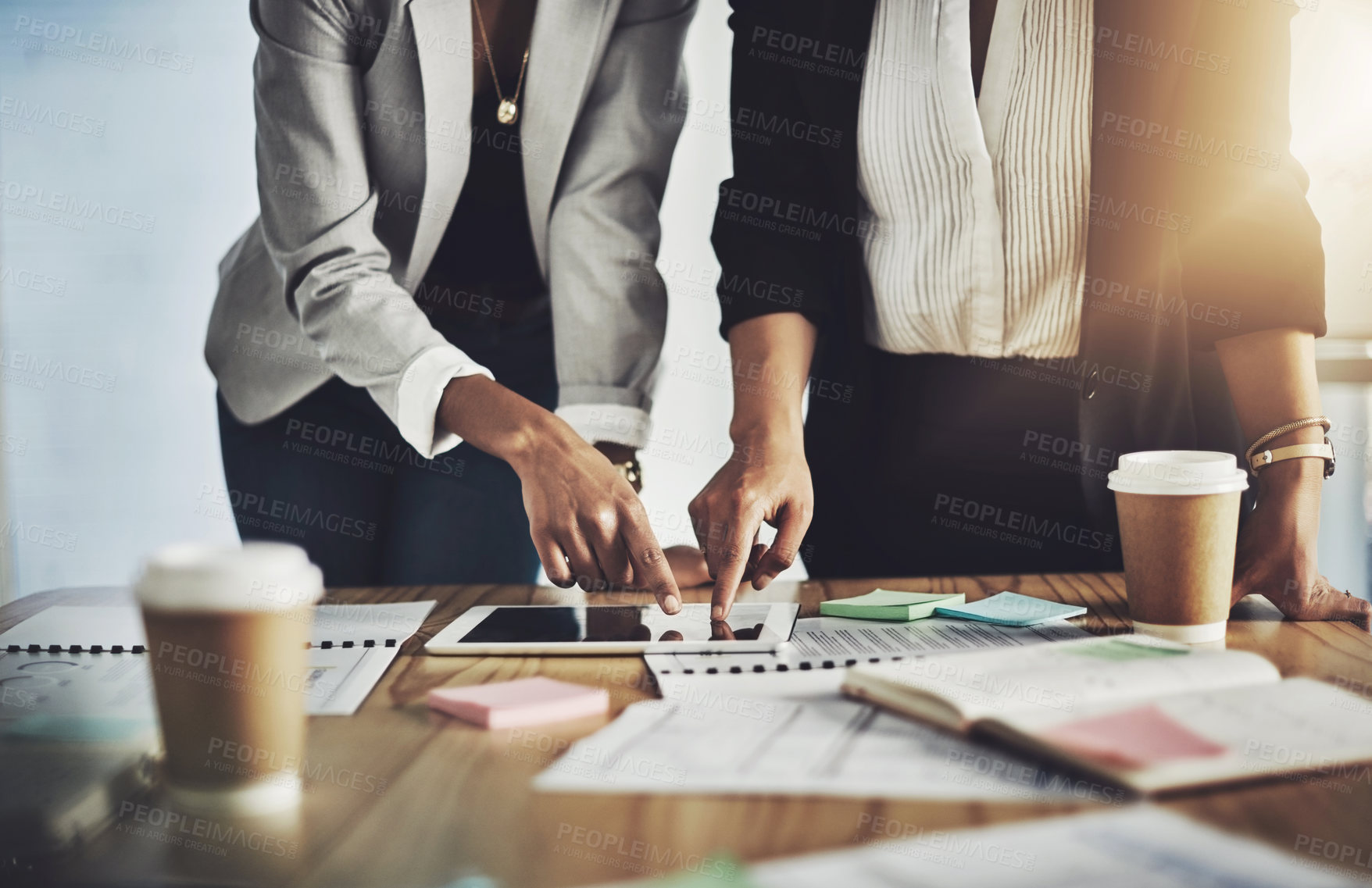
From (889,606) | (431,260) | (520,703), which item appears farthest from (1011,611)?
(431,260)

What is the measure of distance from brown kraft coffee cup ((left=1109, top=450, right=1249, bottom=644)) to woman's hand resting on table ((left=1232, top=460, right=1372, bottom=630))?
104 mm

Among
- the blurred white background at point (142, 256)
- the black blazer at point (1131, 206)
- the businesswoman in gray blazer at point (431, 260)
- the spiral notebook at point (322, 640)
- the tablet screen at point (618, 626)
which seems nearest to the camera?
the spiral notebook at point (322, 640)

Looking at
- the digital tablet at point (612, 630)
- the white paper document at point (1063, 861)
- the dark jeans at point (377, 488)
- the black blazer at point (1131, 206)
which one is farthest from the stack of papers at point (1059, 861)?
the dark jeans at point (377, 488)

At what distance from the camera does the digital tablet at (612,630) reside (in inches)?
29.0

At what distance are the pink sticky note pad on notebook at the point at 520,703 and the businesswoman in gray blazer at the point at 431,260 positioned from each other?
58 centimetres

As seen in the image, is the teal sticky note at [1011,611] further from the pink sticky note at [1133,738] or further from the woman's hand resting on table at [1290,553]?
the pink sticky note at [1133,738]

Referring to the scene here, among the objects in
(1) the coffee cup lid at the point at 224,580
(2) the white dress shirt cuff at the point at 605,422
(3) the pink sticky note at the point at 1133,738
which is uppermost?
(1) the coffee cup lid at the point at 224,580

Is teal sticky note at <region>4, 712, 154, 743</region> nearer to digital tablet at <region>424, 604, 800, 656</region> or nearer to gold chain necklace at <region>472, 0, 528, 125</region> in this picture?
digital tablet at <region>424, 604, 800, 656</region>

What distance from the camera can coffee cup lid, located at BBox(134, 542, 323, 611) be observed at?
16.6 inches

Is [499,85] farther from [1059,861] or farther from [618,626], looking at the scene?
[1059,861]

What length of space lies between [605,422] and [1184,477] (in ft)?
2.63

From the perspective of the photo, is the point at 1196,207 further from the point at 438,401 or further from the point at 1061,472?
the point at 438,401

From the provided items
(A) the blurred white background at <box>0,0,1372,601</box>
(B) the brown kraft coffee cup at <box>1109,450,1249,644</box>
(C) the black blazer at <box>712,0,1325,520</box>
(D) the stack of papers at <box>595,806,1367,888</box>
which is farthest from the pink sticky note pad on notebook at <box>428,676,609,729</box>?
(A) the blurred white background at <box>0,0,1372,601</box>

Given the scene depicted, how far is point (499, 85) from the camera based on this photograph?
4.78 ft
